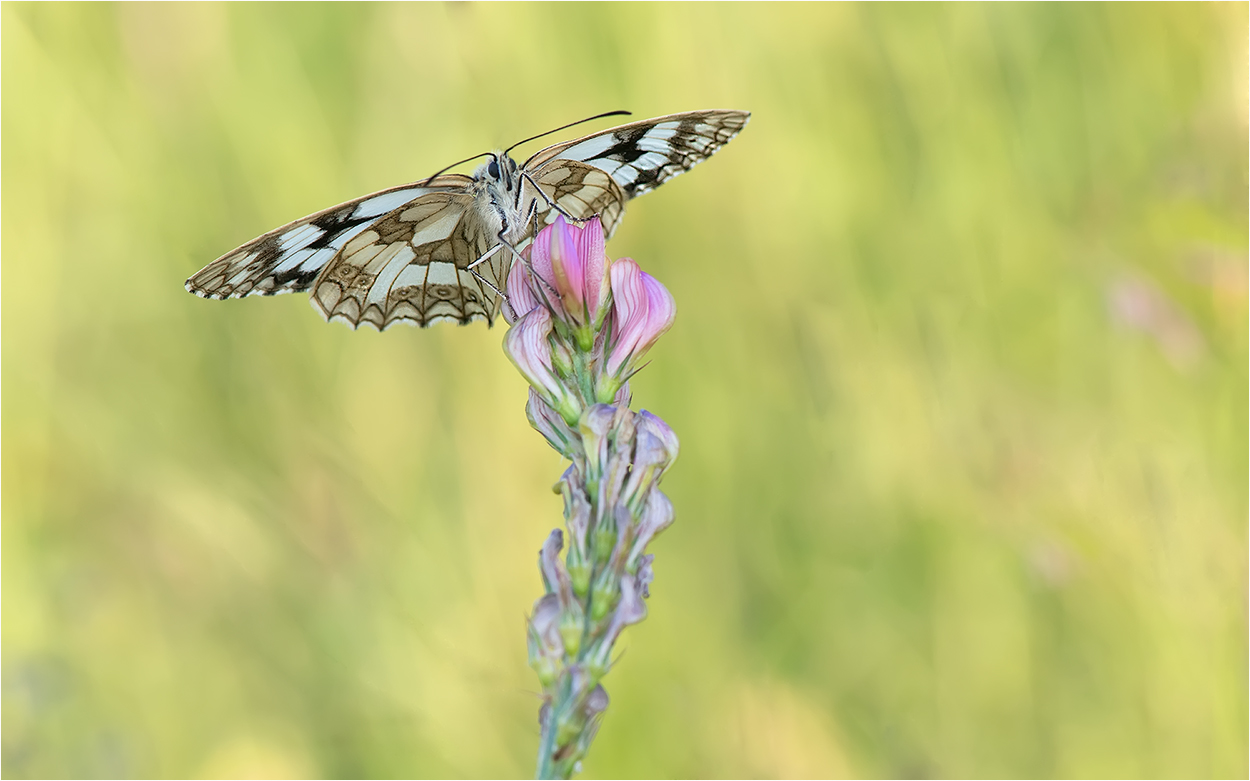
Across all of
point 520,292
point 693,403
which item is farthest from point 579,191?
point 693,403

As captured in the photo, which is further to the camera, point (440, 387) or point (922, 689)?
point (440, 387)

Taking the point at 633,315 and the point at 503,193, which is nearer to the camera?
the point at 633,315

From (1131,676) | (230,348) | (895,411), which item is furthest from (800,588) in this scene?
(230,348)

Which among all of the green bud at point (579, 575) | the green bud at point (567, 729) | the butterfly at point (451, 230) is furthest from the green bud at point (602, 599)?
the butterfly at point (451, 230)

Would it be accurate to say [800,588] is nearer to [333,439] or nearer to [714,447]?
[714,447]

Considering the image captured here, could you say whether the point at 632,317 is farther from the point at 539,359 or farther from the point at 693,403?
the point at 693,403
